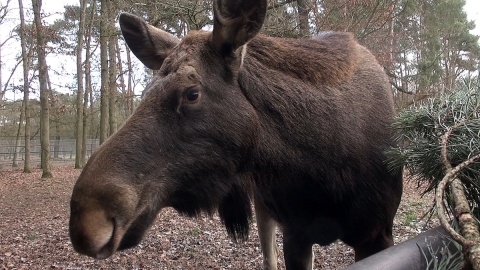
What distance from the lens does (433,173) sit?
7.08ft

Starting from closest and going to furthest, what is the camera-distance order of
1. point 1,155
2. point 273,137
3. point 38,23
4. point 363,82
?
point 273,137
point 363,82
point 38,23
point 1,155

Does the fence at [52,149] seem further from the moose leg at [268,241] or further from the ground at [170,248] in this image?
the moose leg at [268,241]

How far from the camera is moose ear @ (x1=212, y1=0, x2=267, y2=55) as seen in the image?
2342 mm

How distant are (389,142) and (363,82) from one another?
470mm

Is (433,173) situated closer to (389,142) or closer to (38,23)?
(389,142)

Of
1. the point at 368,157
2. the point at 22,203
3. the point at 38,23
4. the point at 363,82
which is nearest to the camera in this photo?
the point at 368,157

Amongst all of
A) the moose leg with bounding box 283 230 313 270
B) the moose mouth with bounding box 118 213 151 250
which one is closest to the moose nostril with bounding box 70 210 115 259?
the moose mouth with bounding box 118 213 151 250

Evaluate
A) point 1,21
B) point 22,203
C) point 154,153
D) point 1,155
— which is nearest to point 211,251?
point 154,153

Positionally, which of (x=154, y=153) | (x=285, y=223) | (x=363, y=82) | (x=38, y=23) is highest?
(x=38, y=23)

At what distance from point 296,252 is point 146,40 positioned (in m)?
1.98

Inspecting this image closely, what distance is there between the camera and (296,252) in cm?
348

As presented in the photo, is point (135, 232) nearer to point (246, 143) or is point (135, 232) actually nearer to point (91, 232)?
point (91, 232)

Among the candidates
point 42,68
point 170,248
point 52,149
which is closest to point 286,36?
point 170,248

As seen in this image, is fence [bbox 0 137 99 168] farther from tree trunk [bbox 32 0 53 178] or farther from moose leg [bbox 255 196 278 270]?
moose leg [bbox 255 196 278 270]
